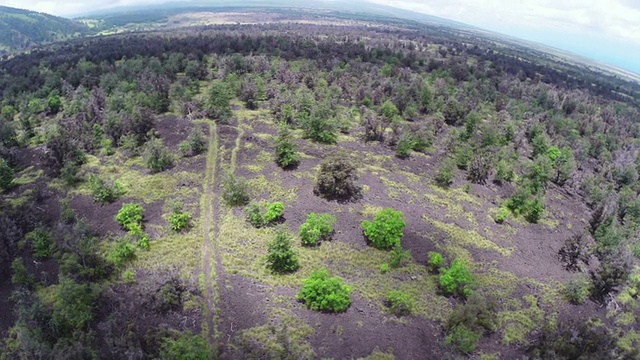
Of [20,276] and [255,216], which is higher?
[255,216]

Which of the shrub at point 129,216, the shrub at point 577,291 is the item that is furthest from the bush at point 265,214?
the shrub at point 577,291

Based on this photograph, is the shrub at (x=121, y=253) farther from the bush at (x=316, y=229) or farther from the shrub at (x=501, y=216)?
the shrub at (x=501, y=216)

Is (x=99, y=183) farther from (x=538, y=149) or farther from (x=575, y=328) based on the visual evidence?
(x=538, y=149)

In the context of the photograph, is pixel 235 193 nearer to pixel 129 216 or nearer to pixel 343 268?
pixel 129 216

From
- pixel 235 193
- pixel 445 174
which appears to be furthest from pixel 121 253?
pixel 445 174

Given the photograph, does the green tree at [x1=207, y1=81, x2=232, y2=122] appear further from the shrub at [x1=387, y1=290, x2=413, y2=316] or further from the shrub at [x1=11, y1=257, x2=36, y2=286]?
the shrub at [x1=387, y1=290, x2=413, y2=316]

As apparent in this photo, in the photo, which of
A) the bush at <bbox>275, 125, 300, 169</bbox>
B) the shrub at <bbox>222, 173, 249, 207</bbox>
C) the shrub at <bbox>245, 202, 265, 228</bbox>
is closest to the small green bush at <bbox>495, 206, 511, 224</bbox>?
the bush at <bbox>275, 125, 300, 169</bbox>
